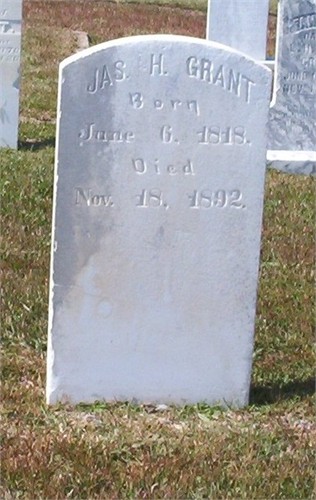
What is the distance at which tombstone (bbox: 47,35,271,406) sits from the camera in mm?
5094

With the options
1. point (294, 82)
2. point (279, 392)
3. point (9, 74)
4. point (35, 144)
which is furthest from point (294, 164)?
point (279, 392)

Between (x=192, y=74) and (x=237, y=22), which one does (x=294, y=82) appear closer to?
(x=237, y=22)

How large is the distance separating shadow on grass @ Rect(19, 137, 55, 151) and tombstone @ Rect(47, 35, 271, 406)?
244 inches

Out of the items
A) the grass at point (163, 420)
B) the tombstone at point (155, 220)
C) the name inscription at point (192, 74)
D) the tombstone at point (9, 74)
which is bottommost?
the grass at point (163, 420)

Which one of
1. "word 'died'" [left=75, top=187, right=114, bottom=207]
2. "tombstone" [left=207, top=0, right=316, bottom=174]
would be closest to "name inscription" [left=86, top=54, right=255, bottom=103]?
"word 'died'" [left=75, top=187, right=114, bottom=207]

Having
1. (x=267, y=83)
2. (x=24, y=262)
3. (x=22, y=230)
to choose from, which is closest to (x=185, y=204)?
(x=267, y=83)

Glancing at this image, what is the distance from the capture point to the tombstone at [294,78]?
11.9 metres

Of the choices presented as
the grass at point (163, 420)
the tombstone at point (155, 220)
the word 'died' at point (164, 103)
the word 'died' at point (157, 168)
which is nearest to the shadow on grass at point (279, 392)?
the grass at point (163, 420)

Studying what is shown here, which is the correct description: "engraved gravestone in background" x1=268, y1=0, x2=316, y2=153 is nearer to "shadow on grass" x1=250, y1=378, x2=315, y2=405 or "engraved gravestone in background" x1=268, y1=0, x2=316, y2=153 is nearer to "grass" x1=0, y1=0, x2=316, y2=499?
"grass" x1=0, y1=0, x2=316, y2=499

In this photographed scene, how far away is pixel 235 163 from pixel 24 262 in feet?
7.94

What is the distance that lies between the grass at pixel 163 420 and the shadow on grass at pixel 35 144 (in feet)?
8.92

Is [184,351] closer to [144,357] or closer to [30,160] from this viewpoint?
[144,357]

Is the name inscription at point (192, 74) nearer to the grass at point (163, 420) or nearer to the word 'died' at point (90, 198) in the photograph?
the word 'died' at point (90, 198)

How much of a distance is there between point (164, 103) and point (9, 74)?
20.1 feet
